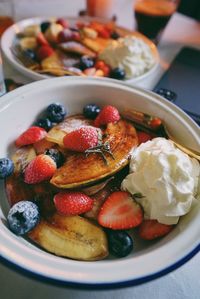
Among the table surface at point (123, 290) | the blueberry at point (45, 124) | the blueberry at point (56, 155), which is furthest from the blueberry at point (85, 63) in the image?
the table surface at point (123, 290)

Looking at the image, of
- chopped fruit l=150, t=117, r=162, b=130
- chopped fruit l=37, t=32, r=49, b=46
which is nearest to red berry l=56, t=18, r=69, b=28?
chopped fruit l=37, t=32, r=49, b=46

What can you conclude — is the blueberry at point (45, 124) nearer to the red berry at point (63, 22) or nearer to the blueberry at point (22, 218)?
the blueberry at point (22, 218)

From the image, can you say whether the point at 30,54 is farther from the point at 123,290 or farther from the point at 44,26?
the point at 123,290

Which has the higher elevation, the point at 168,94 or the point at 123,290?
the point at 168,94

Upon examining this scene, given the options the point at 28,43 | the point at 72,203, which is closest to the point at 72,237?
the point at 72,203

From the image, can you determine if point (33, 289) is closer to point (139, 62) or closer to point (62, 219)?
point (62, 219)

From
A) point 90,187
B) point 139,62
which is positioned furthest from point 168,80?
point 90,187

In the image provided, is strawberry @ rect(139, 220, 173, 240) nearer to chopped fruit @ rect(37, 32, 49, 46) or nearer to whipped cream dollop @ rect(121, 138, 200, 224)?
whipped cream dollop @ rect(121, 138, 200, 224)
